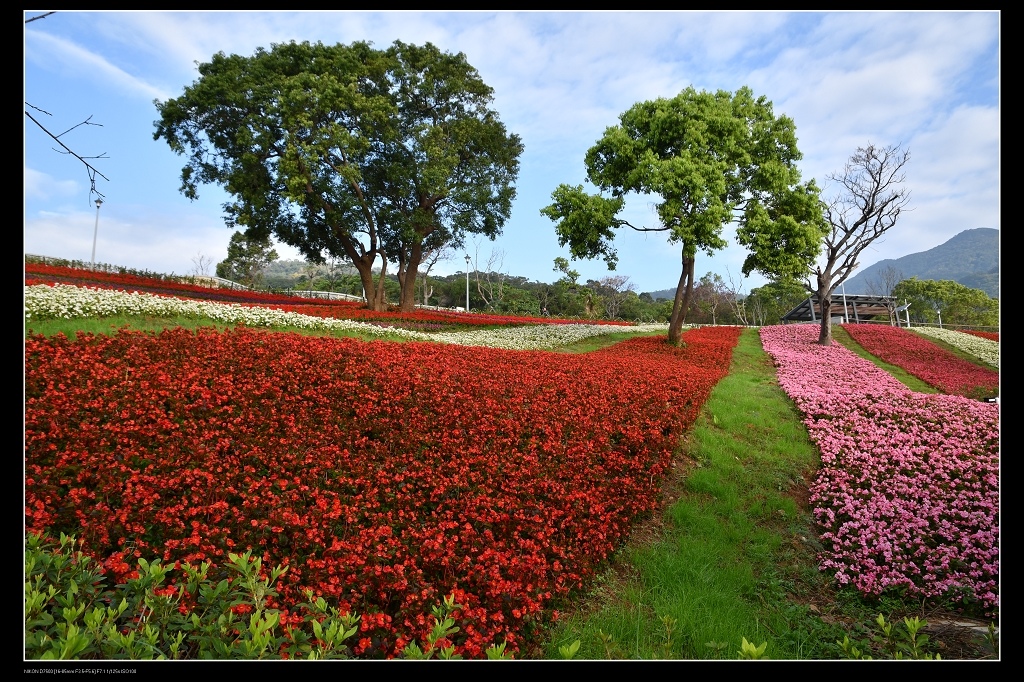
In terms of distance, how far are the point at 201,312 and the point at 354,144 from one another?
11713 millimetres

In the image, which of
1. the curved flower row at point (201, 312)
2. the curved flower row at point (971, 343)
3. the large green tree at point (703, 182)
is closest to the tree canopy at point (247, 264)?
the curved flower row at point (201, 312)

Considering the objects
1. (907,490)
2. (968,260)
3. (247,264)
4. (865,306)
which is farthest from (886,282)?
(247,264)

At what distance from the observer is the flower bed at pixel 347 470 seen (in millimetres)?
2977

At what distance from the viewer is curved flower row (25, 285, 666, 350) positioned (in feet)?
23.1

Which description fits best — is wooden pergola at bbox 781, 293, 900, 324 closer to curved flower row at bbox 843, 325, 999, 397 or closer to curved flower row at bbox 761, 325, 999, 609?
curved flower row at bbox 843, 325, 999, 397

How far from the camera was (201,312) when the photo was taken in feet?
32.9

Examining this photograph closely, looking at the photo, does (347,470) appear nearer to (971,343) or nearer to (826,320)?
(971,343)

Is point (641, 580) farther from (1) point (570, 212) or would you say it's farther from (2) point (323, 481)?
(1) point (570, 212)

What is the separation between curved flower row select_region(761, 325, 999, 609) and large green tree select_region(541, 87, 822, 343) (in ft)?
23.1

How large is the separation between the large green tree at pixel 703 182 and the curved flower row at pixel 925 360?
14.5 ft

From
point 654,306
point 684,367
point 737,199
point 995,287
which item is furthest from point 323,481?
point 654,306
